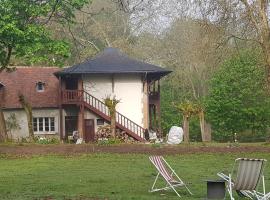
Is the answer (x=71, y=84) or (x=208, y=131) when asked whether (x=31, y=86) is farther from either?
(x=208, y=131)

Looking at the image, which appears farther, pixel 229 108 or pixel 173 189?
pixel 229 108

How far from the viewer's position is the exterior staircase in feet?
141

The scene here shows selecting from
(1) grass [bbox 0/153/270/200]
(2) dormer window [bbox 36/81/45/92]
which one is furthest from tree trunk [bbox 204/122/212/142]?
(1) grass [bbox 0/153/270/200]

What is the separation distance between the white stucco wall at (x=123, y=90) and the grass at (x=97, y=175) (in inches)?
547

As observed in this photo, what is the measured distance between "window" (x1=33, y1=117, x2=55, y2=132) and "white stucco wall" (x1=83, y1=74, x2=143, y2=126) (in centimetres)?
436

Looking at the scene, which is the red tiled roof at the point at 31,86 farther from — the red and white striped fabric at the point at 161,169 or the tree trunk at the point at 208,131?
the red and white striped fabric at the point at 161,169

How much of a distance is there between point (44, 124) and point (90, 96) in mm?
5082

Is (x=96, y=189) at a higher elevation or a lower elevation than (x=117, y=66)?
lower

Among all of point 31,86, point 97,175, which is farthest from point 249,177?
point 31,86

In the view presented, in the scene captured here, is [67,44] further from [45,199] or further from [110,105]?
[45,199]

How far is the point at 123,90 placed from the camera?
1769 inches

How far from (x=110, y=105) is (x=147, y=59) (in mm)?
24089

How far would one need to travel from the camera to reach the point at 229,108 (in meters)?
45.3

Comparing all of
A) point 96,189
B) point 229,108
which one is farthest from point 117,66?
point 96,189
